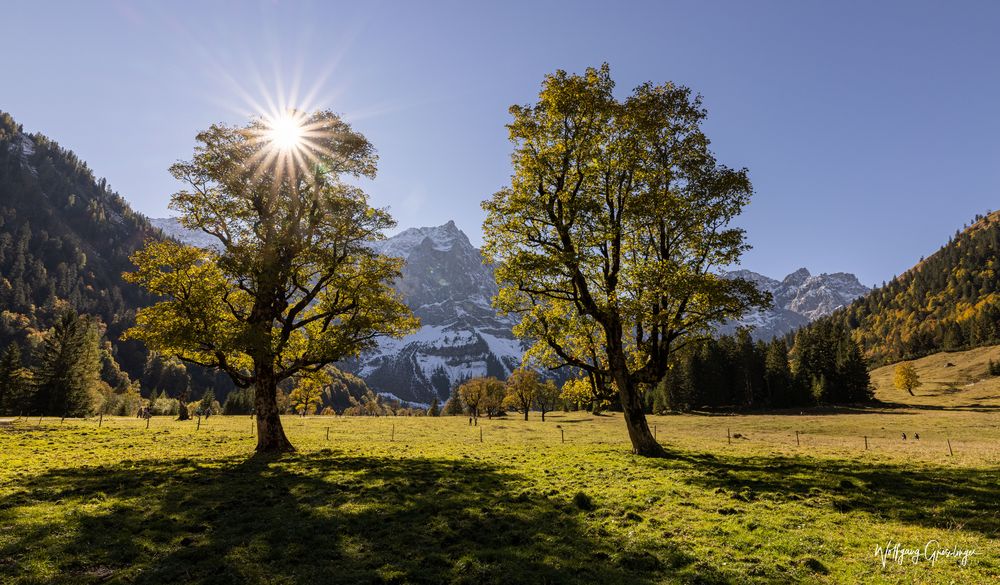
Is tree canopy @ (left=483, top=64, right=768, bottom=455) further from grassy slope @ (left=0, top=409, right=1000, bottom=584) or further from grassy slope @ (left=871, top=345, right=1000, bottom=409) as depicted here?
grassy slope @ (left=871, top=345, right=1000, bottom=409)

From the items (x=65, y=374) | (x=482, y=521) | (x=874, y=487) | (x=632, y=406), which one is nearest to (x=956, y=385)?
(x=632, y=406)

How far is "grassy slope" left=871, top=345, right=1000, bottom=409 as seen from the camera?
5157 inches

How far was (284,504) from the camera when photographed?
50.8 ft

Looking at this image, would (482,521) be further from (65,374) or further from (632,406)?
(65,374)

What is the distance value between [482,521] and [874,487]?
1546 centimetres

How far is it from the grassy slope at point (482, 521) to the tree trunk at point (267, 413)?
442cm

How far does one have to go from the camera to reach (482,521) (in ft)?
44.4

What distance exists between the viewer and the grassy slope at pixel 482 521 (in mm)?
9750

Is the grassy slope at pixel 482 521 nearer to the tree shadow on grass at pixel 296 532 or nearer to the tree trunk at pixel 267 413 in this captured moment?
the tree shadow on grass at pixel 296 532

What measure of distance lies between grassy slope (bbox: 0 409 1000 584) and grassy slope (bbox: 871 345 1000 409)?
152 metres

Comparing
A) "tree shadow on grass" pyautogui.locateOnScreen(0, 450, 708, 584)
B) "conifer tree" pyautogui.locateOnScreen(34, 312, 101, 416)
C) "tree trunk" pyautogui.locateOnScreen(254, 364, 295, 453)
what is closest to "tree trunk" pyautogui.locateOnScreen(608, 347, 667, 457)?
"tree shadow on grass" pyautogui.locateOnScreen(0, 450, 708, 584)

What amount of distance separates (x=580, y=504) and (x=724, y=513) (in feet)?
14.7

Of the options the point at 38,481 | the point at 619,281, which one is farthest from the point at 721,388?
the point at 38,481

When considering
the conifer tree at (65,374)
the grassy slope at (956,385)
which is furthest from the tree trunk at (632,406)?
the grassy slope at (956,385)
